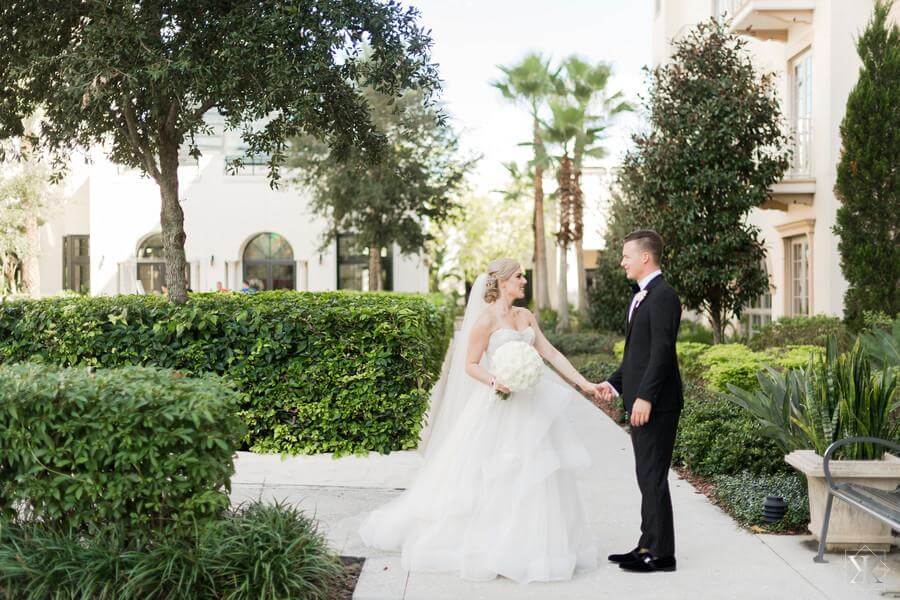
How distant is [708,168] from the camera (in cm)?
1520

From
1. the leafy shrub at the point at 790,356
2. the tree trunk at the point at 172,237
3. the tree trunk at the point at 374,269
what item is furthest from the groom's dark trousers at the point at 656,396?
the tree trunk at the point at 374,269

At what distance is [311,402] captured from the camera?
9.19 m

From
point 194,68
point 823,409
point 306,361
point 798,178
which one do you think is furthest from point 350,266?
point 823,409

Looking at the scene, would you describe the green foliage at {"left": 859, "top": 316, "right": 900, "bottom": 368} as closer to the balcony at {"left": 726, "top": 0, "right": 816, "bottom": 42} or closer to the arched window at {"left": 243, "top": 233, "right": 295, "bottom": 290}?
the balcony at {"left": 726, "top": 0, "right": 816, "bottom": 42}

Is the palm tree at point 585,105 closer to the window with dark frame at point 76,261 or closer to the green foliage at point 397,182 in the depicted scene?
the green foliage at point 397,182

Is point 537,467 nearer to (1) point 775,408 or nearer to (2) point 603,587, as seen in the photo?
(2) point 603,587

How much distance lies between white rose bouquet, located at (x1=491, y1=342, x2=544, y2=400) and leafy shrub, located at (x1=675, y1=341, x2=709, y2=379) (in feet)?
24.9

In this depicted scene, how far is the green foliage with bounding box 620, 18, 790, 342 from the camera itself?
1520cm

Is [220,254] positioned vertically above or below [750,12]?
below

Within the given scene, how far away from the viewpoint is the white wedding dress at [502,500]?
18.9 feet

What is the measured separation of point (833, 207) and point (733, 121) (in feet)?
8.14

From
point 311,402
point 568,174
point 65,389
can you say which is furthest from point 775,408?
point 568,174

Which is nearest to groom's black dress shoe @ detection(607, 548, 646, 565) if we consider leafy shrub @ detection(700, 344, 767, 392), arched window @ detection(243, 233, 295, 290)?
leafy shrub @ detection(700, 344, 767, 392)

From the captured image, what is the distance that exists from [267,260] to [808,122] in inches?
978
